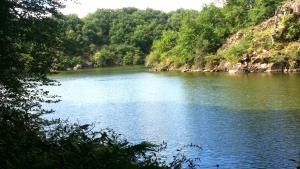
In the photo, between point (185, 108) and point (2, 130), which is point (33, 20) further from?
point (185, 108)

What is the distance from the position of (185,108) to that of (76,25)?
14432cm

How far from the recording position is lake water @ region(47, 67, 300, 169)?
86.0ft

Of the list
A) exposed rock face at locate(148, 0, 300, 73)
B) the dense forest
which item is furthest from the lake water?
the dense forest

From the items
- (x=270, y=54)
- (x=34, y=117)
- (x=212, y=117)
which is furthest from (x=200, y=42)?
(x=34, y=117)

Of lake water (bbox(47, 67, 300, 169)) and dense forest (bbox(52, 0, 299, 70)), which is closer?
lake water (bbox(47, 67, 300, 169))

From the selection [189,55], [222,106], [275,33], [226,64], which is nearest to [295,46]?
[275,33]

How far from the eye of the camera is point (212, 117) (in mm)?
38031

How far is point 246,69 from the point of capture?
9088cm

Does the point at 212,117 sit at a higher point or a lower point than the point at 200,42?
lower

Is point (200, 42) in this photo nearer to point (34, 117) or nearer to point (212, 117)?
point (212, 117)

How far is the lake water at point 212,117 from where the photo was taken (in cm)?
2622

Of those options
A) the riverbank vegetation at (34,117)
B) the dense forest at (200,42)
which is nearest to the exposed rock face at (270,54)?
the dense forest at (200,42)

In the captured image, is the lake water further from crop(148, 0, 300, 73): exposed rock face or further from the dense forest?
the dense forest

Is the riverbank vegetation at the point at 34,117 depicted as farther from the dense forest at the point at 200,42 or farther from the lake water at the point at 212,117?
the dense forest at the point at 200,42
